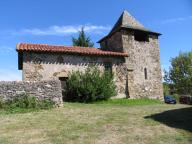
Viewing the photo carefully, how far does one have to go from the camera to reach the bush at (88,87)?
20.5 meters

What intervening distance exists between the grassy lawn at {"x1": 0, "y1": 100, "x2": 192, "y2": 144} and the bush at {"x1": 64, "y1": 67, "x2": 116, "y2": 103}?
568cm

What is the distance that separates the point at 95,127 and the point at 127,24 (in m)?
17.4

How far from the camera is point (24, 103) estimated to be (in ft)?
50.2

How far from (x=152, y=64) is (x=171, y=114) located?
42.8 ft

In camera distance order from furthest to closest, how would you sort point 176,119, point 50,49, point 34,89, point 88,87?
point 50,49 → point 88,87 → point 34,89 → point 176,119

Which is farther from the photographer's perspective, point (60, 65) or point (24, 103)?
point (60, 65)

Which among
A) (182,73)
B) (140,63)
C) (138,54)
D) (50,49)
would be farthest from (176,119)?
(182,73)

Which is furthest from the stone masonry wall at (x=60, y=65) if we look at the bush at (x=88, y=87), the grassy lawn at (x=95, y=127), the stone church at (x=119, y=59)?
the grassy lawn at (x=95, y=127)

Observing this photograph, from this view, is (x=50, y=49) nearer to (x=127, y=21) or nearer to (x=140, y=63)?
(x=140, y=63)

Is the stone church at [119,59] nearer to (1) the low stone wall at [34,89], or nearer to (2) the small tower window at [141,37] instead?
(2) the small tower window at [141,37]

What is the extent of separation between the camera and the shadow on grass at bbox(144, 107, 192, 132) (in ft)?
38.1

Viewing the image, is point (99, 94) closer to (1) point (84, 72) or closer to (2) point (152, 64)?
(1) point (84, 72)

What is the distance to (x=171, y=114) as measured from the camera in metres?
14.2

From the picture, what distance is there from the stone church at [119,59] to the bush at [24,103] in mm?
3923
